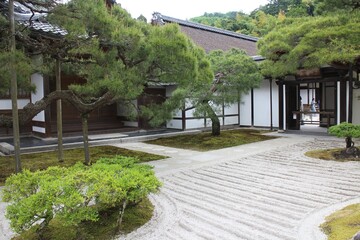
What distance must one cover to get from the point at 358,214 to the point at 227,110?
1228 centimetres

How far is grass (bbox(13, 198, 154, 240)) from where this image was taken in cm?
365

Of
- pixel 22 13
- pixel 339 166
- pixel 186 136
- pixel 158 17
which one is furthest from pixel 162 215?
pixel 158 17

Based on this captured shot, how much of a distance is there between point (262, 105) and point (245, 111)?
119 cm

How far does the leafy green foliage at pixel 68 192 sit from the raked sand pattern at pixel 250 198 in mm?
592

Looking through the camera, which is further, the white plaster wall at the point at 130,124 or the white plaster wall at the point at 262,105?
the white plaster wall at the point at 262,105

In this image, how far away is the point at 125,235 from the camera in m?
3.73

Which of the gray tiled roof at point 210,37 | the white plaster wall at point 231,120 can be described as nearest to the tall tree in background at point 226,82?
the white plaster wall at point 231,120

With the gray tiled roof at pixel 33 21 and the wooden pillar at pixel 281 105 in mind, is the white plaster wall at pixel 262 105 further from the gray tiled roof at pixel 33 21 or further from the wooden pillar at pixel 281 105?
the gray tiled roof at pixel 33 21

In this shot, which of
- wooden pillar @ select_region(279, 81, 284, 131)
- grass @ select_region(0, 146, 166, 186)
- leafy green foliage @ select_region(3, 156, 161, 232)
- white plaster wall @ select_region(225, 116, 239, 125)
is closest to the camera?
leafy green foliage @ select_region(3, 156, 161, 232)

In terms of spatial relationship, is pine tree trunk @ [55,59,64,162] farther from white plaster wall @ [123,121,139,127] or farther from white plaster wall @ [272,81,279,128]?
white plaster wall @ [272,81,279,128]

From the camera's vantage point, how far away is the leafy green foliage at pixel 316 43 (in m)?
8.38

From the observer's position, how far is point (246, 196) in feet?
17.1

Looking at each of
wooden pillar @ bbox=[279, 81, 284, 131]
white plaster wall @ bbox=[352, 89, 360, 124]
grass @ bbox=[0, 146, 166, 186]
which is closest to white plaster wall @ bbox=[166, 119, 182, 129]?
wooden pillar @ bbox=[279, 81, 284, 131]

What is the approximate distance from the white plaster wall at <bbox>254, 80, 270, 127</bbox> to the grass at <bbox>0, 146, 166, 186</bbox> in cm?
792
